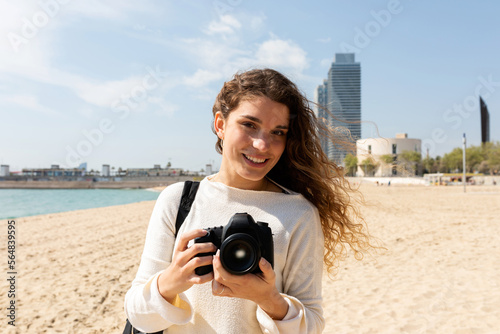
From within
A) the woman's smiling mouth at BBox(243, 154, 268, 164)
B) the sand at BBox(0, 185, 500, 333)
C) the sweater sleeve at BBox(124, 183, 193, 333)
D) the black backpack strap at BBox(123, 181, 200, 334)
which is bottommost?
the sand at BBox(0, 185, 500, 333)

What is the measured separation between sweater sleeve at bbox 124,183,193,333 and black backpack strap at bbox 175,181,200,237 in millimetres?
17

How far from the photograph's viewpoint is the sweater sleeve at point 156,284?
3.93ft

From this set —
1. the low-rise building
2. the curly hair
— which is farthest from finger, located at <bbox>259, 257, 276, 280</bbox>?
the low-rise building

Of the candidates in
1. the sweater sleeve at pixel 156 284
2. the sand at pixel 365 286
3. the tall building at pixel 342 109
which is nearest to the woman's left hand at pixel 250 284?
the sweater sleeve at pixel 156 284

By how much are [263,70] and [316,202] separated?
2.13 feet

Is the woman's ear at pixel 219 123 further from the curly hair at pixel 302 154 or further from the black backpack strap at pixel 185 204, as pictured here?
the black backpack strap at pixel 185 204

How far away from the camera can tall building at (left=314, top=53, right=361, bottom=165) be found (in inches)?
74.6

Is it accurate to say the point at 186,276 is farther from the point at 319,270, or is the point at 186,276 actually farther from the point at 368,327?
the point at 368,327

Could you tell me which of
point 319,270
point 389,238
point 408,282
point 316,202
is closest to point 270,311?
point 319,270

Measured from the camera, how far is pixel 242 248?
3.61ft

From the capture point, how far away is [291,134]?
1.55m

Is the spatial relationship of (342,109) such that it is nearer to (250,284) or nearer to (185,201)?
(185,201)

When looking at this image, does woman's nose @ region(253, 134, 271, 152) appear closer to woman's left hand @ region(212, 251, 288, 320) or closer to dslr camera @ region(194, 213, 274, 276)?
dslr camera @ region(194, 213, 274, 276)

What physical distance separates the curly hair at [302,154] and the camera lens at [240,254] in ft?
1.82
